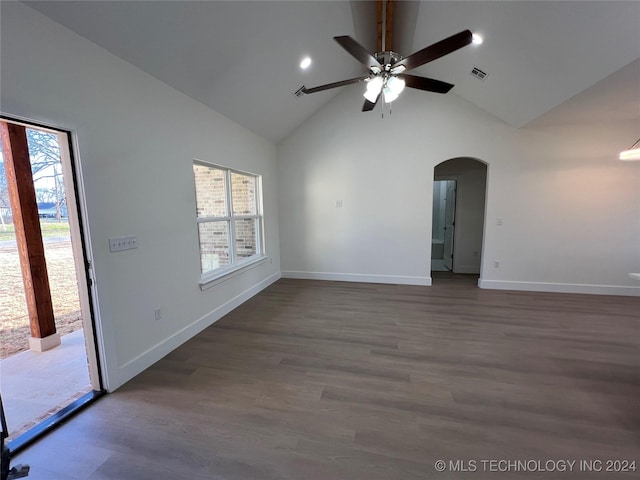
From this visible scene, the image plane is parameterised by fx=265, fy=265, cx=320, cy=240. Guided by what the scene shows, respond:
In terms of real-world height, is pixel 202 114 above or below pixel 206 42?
below

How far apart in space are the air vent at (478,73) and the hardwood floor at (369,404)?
3174 mm

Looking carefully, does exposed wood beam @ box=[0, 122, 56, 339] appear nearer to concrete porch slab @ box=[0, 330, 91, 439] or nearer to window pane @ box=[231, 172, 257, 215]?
concrete porch slab @ box=[0, 330, 91, 439]

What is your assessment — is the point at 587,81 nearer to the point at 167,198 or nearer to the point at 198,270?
the point at 167,198

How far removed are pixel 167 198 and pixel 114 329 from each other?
1254 millimetres

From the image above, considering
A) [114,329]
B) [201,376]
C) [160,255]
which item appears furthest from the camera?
[160,255]

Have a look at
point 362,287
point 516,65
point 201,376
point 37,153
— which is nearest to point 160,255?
point 201,376

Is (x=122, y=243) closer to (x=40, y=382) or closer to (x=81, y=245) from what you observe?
(x=81, y=245)

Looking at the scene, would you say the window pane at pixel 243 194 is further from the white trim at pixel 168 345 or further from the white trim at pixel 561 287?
the white trim at pixel 561 287

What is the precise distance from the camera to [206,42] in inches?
93.4

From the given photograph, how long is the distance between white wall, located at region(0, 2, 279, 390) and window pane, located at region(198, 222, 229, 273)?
0.28m

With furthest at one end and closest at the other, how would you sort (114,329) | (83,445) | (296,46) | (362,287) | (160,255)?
1. (362,287)
2. (296,46)
3. (160,255)
4. (114,329)
5. (83,445)

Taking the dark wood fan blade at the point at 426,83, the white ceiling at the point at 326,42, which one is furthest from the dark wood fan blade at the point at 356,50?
the white ceiling at the point at 326,42

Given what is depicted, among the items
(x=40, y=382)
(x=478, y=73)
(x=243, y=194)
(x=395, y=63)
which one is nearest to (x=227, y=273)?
(x=243, y=194)

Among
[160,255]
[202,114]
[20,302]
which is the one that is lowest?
[20,302]
